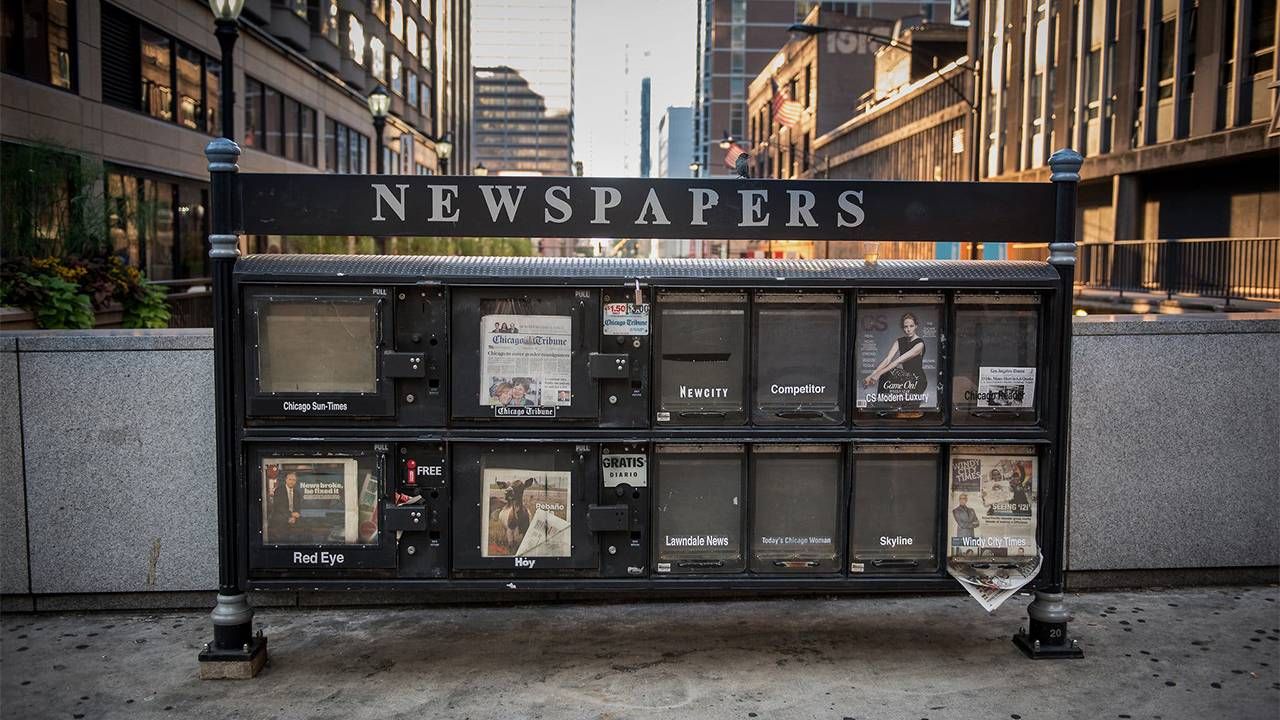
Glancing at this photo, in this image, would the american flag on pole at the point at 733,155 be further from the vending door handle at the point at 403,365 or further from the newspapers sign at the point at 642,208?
the vending door handle at the point at 403,365

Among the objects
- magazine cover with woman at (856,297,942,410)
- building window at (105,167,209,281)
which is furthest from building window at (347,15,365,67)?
magazine cover with woman at (856,297,942,410)

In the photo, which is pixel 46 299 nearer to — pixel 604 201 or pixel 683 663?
pixel 604 201

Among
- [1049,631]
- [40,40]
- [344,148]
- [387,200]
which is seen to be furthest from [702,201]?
[344,148]

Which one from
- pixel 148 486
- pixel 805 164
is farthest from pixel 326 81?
pixel 805 164

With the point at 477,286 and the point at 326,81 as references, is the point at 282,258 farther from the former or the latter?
the point at 326,81

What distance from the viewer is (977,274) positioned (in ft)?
17.3

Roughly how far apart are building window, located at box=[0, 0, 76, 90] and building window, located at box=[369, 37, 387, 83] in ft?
92.6

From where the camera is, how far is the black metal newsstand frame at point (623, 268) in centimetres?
510

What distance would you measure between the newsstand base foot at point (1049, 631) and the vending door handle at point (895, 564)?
0.68 metres

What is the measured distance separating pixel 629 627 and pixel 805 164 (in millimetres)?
75443

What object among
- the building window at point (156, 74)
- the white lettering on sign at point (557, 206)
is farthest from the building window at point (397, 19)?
the white lettering on sign at point (557, 206)

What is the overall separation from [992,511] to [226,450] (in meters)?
4.16

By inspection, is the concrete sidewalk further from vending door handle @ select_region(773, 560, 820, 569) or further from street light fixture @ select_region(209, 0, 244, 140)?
street light fixture @ select_region(209, 0, 244, 140)

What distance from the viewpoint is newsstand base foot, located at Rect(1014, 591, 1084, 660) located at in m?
5.32
